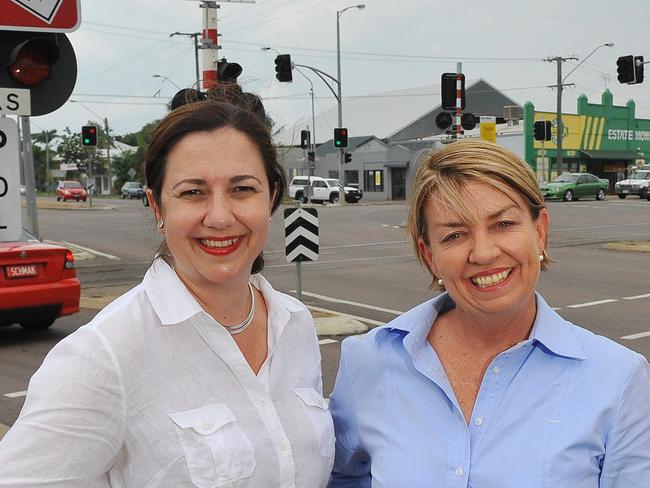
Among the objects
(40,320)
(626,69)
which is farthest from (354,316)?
(626,69)

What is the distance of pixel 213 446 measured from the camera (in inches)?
76.5

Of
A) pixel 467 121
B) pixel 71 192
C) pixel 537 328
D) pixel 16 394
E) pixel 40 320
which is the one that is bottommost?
pixel 16 394

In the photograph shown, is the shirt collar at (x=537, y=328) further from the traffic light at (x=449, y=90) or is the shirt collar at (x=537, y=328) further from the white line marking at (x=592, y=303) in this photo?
the traffic light at (x=449, y=90)

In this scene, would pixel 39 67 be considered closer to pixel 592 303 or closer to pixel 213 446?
pixel 213 446

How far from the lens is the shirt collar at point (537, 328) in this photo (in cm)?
212

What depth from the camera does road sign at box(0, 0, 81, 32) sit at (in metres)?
3.74

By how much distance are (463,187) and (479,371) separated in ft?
1.67

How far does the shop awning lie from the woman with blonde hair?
2323 inches

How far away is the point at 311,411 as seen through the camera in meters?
2.24

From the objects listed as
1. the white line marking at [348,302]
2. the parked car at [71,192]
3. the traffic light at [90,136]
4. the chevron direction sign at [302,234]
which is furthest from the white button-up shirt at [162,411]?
the parked car at [71,192]

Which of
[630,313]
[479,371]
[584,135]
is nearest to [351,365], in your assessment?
[479,371]

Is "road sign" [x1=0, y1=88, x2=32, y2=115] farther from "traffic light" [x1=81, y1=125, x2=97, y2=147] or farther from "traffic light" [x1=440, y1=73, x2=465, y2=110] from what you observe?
"traffic light" [x1=81, y1=125, x2=97, y2=147]

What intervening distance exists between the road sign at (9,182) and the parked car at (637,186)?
45.5m

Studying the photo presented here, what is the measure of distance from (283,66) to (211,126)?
27121 millimetres
